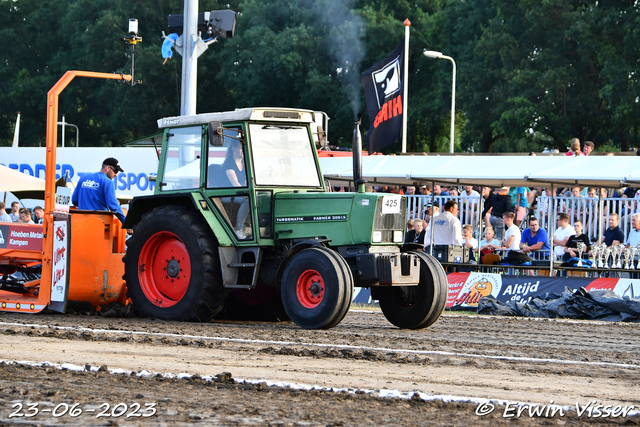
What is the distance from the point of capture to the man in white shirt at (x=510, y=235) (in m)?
16.6

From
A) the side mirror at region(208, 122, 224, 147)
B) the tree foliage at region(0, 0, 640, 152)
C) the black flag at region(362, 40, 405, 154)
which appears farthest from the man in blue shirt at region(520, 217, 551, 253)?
the tree foliage at region(0, 0, 640, 152)

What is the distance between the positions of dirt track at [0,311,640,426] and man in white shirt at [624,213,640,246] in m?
4.55

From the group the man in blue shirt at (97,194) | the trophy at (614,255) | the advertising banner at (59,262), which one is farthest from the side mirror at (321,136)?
the trophy at (614,255)

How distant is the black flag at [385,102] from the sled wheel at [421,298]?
409 inches

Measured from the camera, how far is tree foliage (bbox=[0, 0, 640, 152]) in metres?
35.3

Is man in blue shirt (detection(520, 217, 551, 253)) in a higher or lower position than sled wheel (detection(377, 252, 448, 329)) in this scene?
higher

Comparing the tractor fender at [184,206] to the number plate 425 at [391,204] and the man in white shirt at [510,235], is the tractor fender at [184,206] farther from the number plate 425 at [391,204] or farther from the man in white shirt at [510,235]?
the man in white shirt at [510,235]

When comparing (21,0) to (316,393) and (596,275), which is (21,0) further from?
(316,393)

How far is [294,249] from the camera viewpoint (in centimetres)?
988

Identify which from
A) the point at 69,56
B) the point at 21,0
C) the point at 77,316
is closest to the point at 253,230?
the point at 77,316

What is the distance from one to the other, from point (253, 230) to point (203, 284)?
79cm

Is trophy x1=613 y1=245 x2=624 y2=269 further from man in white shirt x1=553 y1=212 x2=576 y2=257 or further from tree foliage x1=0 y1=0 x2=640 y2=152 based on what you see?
tree foliage x1=0 y1=0 x2=640 y2=152

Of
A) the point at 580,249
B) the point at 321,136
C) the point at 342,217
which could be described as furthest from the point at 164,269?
the point at 580,249

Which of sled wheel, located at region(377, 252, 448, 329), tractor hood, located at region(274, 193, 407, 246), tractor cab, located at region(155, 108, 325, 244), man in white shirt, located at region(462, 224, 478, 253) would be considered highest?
tractor cab, located at region(155, 108, 325, 244)
